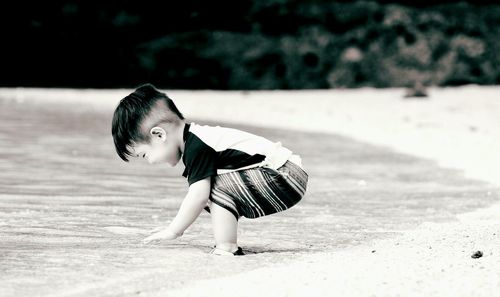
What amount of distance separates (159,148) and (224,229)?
404 mm

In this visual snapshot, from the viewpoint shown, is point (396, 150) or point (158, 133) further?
point (396, 150)

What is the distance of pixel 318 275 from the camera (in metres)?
3.06

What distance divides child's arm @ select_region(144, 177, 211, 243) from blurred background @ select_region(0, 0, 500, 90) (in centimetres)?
1548

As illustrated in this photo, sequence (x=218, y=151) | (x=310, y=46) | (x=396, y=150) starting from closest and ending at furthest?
(x=218, y=151) < (x=396, y=150) < (x=310, y=46)

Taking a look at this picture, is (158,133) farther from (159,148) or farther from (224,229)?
(224,229)

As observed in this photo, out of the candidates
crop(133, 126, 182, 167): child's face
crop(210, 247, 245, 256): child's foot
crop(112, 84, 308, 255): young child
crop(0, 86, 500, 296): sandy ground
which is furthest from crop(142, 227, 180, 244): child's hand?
crop(0, 86, 500, 296): sandy ground

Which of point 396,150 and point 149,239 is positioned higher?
point 149,239

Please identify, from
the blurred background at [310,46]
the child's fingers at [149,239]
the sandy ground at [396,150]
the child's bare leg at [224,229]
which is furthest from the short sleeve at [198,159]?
the blurred background at [310,46]

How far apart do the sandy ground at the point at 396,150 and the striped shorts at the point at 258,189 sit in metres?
0.33

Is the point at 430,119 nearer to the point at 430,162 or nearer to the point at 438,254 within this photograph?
the point at 430,162

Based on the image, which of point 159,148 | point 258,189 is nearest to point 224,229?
point 258,189

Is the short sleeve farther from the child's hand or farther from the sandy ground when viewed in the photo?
the sandy ground

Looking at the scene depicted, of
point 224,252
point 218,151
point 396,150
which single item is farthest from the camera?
point 396,150

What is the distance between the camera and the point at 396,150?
8594mm
